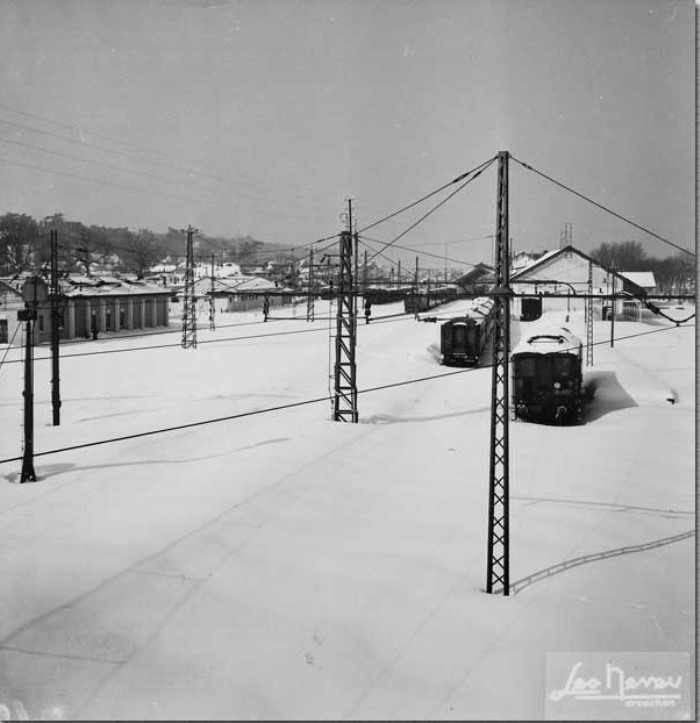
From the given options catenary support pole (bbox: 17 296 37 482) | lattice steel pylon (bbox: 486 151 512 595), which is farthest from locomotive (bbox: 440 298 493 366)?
lattice steel pylon (bbox: 486 151 512 595)

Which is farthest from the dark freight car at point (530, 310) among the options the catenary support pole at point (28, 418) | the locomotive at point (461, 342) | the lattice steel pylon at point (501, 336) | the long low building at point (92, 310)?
the lattice steel pylon at point (501, 336)

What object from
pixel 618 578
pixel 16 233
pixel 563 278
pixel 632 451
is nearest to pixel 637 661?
pixel 618 578

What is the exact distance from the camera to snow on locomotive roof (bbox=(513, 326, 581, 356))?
79.8 feet

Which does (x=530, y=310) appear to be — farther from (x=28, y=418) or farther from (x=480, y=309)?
(x=28, y=418)

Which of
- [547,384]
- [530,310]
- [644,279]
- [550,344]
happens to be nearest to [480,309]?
[530,310]

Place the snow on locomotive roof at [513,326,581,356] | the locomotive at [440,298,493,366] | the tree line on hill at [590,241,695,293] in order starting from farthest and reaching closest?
the tree line on hill at [590,241,695,293] → the locomotive at [440,298,493,366] → the snow on locomotive roof at [513,326,581,356]

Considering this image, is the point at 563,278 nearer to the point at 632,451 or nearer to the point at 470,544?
the point at 632,451

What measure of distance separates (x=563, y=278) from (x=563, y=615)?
154 ft
